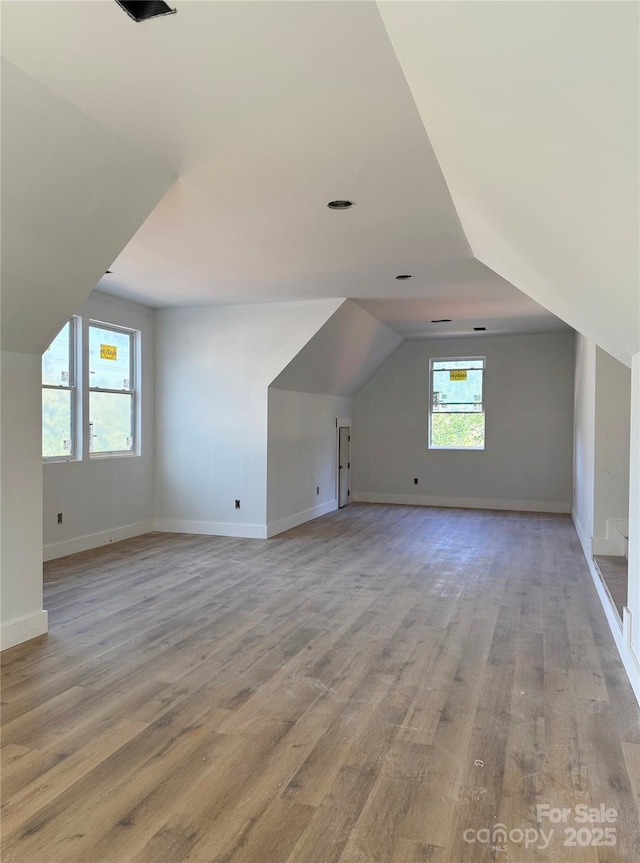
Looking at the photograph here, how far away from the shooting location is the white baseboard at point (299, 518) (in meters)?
7.12

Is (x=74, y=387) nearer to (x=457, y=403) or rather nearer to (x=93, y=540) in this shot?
(x=93, y=540)

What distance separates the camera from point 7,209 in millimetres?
2721

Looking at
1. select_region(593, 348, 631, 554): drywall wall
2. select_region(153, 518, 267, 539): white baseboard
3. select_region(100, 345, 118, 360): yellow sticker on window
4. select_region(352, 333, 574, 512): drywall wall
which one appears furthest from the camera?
select_region(352, 333, 574, 512): drywall wall

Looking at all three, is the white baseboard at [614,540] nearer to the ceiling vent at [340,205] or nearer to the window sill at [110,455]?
the ceiling vent at [340,205]

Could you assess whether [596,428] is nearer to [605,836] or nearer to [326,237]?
[326,237]

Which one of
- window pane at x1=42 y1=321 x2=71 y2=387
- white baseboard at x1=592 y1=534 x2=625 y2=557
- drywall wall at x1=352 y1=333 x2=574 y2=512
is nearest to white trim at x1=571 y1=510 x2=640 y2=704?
white baseboard at x1=592 y1=534 x2=625 y2=557

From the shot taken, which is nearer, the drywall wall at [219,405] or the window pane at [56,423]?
the window pane at [56,423]

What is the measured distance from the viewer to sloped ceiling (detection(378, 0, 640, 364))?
1.28 meters

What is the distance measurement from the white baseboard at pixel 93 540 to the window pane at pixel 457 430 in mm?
5122

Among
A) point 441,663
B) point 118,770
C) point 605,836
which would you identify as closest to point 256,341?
point 441,663

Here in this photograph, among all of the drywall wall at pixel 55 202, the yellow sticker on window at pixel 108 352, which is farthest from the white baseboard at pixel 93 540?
the drywall wall at pixel 55 202

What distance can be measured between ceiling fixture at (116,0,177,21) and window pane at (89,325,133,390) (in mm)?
4735

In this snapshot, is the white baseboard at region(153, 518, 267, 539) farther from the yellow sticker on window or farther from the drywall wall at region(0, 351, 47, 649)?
the drywall wall at region(0, 351, 47, 649)

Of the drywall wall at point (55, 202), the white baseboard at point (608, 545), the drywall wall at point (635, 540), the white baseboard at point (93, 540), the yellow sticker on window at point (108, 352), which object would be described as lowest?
the white baseboard at point (93, 540)
